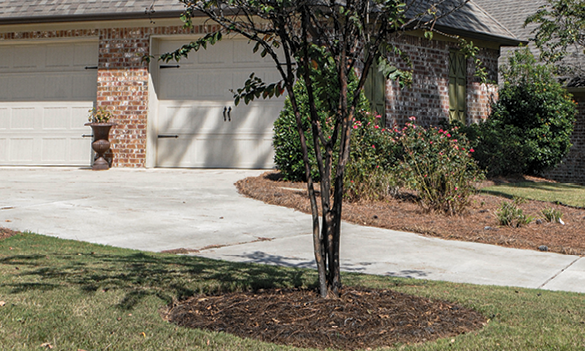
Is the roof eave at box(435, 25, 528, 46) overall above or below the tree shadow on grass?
above

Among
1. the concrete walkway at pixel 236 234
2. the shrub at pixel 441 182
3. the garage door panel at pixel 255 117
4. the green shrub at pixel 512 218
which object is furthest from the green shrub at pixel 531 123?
the concrete walkway at pixel 236 234

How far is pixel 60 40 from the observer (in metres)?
15.9

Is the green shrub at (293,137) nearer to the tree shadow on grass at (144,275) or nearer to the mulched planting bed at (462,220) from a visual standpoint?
the mulched planting bed at (462,220)

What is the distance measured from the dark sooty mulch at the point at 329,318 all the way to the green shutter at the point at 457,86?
43.3 feet

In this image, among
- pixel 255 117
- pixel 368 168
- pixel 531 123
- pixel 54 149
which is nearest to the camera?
pixel 368 168

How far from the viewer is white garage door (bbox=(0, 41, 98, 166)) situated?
1591 centimetres

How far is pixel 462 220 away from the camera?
359 inches

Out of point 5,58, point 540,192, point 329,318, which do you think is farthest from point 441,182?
point 5,58

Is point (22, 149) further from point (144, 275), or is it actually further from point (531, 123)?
point (531, 123)

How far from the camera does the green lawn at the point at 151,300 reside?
3570 millimetres

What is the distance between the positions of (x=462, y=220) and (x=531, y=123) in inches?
378

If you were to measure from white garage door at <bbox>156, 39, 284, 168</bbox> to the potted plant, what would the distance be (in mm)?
1199

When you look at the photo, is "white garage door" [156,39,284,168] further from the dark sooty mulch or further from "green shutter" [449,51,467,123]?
the dark sooty mulch

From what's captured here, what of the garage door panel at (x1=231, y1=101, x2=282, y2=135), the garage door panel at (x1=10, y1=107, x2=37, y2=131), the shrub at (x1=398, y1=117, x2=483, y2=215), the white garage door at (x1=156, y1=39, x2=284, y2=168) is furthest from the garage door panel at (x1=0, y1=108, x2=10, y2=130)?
the shrub at (x1=398, y1=117, x2=483, y2=215)
